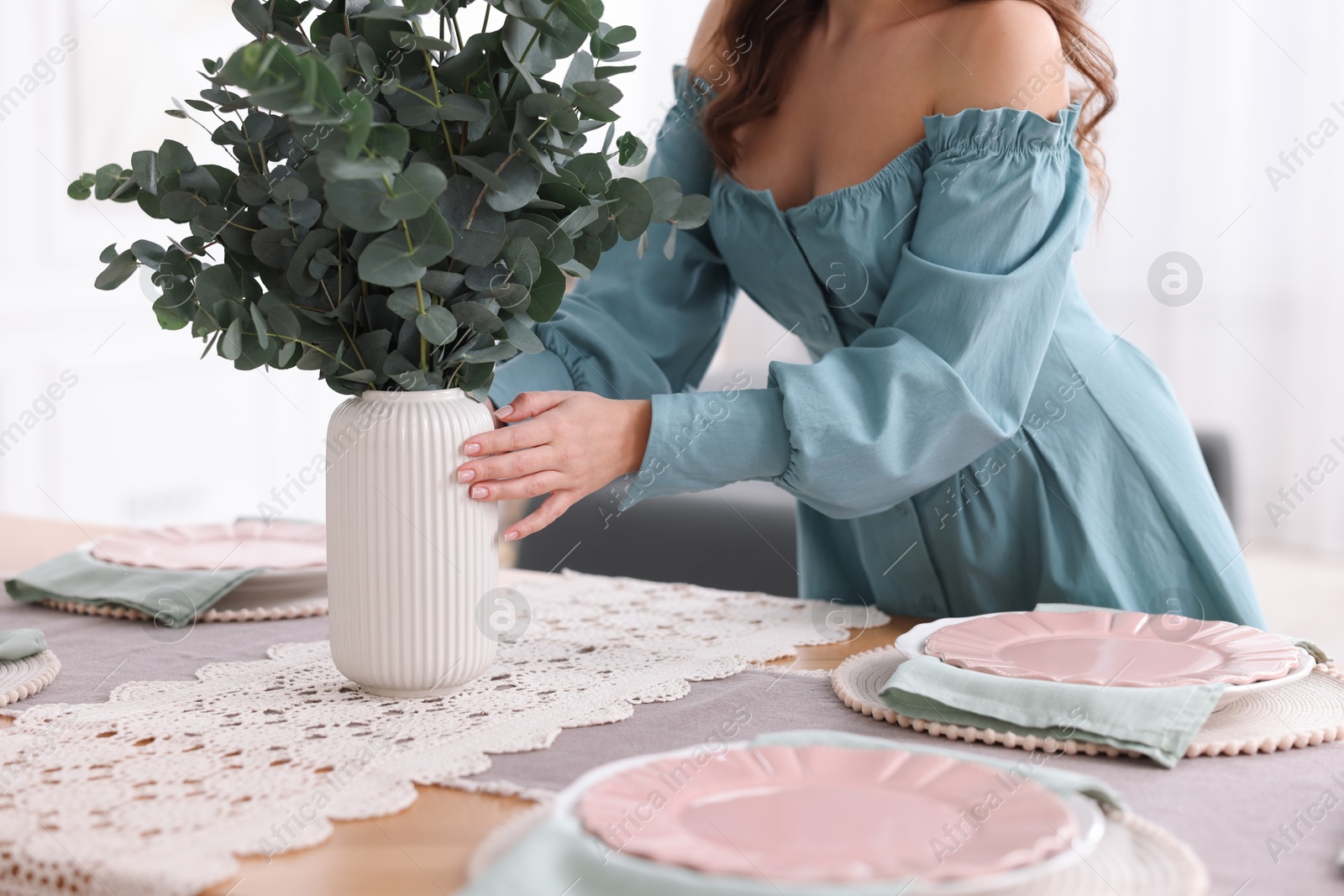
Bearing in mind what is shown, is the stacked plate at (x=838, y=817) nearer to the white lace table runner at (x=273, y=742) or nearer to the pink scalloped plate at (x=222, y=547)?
the white lace table runner at (x=273, y=742)

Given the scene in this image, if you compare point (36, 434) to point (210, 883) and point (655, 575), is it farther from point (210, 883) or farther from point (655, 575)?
point (210, 883)

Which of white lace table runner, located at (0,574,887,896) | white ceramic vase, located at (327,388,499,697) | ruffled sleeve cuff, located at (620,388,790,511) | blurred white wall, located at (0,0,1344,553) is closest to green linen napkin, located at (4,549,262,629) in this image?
white lace table runner, located at (0,574,887,896)

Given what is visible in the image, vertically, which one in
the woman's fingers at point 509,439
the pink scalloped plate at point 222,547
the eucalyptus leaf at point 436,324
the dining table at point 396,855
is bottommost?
the dining table at point 396,855

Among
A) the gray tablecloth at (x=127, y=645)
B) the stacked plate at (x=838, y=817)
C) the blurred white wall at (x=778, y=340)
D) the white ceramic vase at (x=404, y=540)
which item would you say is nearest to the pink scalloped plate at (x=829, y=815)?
the stacked plate at (x=838, y=817)

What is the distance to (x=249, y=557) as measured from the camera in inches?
46.7

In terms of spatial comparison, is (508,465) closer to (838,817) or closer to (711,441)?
(711,441)

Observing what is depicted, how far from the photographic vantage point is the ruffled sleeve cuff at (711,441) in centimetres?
91

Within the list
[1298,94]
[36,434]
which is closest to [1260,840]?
[36,434]

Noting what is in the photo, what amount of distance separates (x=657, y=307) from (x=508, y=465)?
473 mm

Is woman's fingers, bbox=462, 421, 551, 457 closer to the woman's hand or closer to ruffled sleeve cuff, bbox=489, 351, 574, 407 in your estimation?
the woman's hand

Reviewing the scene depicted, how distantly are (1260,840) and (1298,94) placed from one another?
11.7 feet

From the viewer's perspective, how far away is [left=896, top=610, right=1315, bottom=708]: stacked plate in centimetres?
75

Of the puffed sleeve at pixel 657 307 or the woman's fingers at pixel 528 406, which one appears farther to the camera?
the puffed sleeve at pixel 657 307

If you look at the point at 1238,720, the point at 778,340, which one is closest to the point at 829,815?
the point at 1238,720
